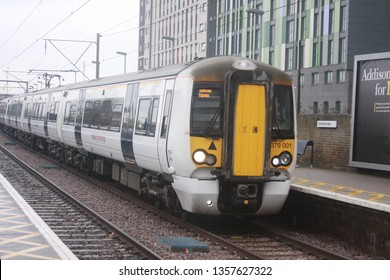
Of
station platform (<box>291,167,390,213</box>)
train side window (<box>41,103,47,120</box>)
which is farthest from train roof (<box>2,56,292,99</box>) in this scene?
train side window (<box>41,103,47,120</box>)

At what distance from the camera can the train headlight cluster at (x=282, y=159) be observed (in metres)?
10.8

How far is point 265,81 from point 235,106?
72 centimetres

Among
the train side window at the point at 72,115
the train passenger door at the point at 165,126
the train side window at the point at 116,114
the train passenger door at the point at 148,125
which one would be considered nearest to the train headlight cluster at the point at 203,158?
the train passenger door at the point at 165,126

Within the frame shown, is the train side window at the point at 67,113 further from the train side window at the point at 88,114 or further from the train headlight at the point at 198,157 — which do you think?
the train headlight at the point at 198,157

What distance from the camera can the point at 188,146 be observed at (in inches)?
405

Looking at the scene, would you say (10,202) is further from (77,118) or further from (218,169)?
(77,118)

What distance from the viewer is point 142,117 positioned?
12.6 metres

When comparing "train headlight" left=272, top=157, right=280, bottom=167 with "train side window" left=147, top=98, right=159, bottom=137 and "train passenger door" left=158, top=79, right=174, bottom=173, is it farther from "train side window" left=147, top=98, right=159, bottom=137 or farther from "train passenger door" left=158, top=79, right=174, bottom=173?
"train side window" left=147, top=98, right=159, bottom=137

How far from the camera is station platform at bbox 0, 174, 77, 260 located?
26.2 feet

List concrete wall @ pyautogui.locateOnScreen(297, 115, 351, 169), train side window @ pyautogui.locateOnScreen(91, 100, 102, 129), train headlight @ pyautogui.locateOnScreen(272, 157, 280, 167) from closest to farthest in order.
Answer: train headlight @ pyautogui.locateOnScreen(272, 157, 280, 167) < train side window @ pyautogui.locateOnScreen(91, 100, 102, 129) < concrete wall @ pyautogui.locateOnScreen(297, 115, 351, 169)

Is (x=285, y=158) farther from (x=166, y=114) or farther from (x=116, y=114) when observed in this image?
(x=116, y=114)

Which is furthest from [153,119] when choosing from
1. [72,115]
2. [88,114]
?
[72,115]

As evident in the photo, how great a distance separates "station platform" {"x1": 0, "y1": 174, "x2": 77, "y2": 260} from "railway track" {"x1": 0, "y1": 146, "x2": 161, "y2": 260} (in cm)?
42

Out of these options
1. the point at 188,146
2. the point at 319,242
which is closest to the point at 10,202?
the point at 188,146
